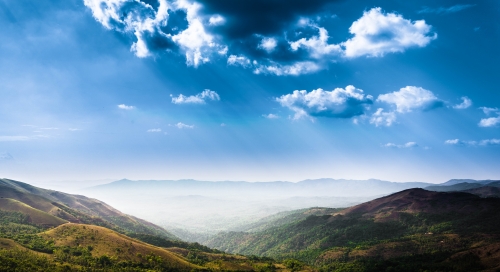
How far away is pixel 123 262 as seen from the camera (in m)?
107

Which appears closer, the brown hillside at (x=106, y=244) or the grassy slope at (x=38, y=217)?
the brown hillside at (x=106, y=244)

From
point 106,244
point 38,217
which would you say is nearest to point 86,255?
point 106,244

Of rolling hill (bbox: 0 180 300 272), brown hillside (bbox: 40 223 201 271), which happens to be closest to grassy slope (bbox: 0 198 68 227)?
rolling hill (bbox: 0 180 300 272)

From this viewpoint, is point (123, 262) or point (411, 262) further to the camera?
point (411, 262)

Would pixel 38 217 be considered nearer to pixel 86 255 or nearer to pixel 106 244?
pixel 106 244

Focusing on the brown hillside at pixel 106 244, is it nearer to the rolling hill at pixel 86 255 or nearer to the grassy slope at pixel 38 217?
the rolling hill at pixel 86 255

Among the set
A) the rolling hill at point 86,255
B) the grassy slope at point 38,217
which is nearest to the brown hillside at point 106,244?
the rolling hill at point 86,255

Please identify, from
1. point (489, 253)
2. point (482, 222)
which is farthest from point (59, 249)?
point (482, 222)

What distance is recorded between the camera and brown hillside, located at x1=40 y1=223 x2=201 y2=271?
378 feet

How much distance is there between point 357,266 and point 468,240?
222ft

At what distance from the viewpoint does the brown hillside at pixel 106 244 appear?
11519 cm

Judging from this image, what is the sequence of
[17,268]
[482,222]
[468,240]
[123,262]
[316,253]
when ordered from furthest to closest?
[316,253] → [482,222] → [468,240] → [123,262] → [17,268]

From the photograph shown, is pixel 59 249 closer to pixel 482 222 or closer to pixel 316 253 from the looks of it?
pixel 316 253

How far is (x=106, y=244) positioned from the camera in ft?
398
